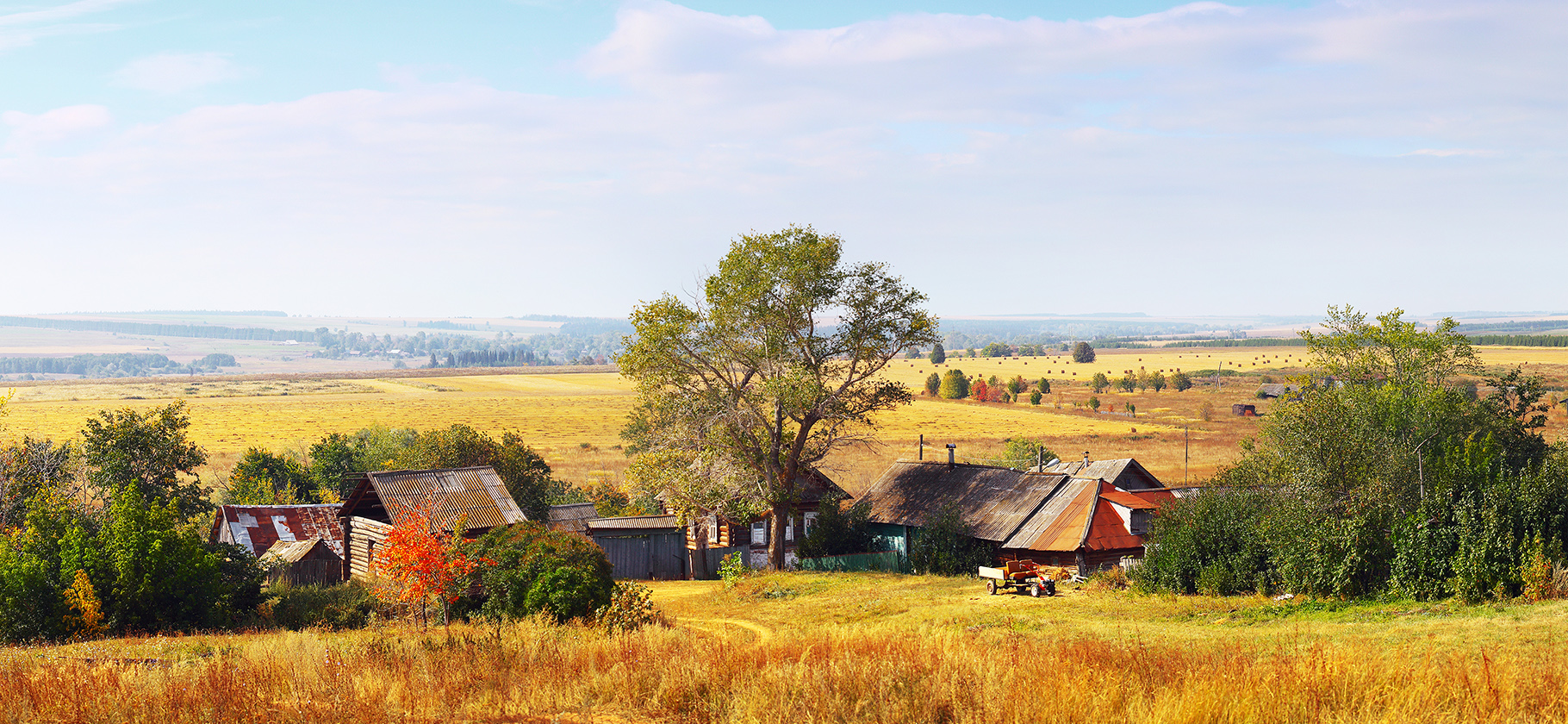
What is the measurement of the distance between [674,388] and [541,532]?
16022mm

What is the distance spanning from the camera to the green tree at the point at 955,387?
148m

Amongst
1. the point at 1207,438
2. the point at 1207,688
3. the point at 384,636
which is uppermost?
the point at 1207,688

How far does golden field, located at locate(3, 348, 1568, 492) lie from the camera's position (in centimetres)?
8019

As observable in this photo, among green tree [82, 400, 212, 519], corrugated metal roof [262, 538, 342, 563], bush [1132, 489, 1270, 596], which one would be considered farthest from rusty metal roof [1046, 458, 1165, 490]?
green tree [82, 400, 212, 519]

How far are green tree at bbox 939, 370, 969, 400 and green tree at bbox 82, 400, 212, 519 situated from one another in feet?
377

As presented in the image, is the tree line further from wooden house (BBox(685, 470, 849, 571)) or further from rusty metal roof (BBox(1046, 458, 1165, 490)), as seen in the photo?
wooden house (BBox(685, 470, 849, 571))

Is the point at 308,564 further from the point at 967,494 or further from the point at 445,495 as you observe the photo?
the point at 967,494

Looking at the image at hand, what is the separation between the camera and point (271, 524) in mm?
41625

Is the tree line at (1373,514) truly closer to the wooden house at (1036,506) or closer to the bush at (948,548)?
the wooden house at (1036,506)

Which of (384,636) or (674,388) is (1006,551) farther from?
(384,636)

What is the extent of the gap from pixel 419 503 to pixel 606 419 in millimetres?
93857

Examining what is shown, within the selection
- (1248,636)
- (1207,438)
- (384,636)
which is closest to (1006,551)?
(1248,636)

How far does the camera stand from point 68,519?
2575cm

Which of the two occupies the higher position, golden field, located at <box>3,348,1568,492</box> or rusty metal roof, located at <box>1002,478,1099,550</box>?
rusty metal roof, located at <box>1002,478,1099,550</box>
